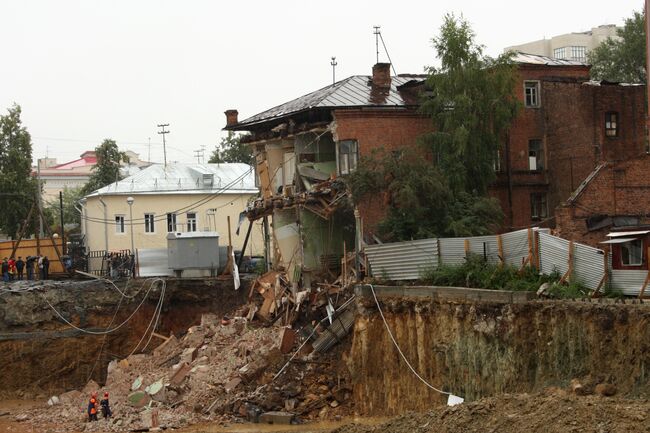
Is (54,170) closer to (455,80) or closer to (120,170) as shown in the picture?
(120,170)

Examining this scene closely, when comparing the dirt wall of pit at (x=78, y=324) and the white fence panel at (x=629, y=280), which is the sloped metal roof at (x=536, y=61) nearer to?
the dirt wall of pit at (x=78, y=324)

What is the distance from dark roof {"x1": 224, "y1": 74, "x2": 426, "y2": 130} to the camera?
137 feet

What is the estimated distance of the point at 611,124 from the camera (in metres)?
44.0

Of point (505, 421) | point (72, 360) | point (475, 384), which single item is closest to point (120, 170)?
point (72, 360)

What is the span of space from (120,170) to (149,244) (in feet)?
62.8

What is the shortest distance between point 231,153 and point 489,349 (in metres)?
73.9

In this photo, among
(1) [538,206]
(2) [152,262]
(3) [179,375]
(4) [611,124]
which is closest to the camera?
(3) [179,375]

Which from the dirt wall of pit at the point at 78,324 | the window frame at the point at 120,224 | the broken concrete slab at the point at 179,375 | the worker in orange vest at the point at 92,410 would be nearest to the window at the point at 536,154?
the dirt wall of pit at the point at 78,324

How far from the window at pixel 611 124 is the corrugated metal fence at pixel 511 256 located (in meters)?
12.0

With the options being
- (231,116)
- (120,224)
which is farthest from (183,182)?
(231,116)

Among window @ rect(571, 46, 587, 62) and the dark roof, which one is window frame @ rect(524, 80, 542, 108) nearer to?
the dark roof

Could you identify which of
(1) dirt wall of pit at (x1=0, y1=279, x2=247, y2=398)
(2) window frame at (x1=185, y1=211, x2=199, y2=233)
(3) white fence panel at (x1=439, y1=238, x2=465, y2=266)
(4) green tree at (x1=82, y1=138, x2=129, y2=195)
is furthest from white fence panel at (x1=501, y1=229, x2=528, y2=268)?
(4) green tree at (x1=82, y1=138, x2=129, y2=195)

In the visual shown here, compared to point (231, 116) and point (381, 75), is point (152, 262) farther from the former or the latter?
point (381, 75)

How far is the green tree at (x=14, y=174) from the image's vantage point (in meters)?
68.4
